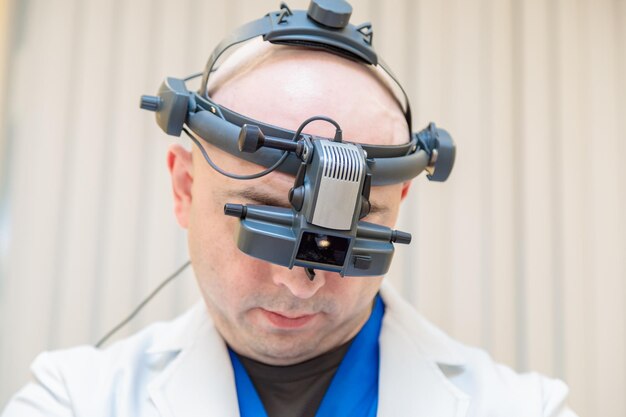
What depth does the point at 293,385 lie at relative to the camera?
1.10 m

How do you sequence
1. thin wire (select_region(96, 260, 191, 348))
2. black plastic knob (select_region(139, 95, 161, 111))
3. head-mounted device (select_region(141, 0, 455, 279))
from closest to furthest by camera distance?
head-mounted device (select_region(141, 0, 455, 279)) → black plastic knob (select_region(139, 95, 161, 111)) → thin wire (select_region(96, 260, 191, 348))

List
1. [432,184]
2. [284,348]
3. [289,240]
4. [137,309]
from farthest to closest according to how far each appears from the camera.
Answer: [432,184] < [137,309] < [284,348] < [289,240]

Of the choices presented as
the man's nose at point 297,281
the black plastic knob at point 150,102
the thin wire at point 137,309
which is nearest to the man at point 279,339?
the man's nose at point 297,281

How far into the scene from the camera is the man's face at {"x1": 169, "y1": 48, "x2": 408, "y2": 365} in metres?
0.94

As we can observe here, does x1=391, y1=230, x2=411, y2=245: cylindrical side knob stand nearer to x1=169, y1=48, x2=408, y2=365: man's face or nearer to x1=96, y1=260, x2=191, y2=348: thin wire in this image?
x1=169, y1=48, x2=408, y2=365: man's face

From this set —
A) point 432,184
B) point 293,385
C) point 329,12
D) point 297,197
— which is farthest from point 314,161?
point 432,184

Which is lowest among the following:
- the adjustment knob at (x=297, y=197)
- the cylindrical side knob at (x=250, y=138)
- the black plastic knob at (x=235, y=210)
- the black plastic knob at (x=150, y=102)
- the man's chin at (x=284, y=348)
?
the man's chin at (x=284, y=348)

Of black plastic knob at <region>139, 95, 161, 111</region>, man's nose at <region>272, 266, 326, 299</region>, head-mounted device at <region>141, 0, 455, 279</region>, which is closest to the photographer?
head-mounted device at <region>141, 0, 455, 279</region>

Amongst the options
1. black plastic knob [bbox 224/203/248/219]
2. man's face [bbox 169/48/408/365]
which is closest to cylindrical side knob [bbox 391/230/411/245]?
man's face [bbox 169/48/408/365]

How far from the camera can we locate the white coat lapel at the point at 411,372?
1.10 meters

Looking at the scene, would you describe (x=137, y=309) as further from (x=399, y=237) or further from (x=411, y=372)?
(x=399, y=237)

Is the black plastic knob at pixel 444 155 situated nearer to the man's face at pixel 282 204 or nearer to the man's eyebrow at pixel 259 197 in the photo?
the man's face at pixel 282 204

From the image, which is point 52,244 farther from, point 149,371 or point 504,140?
point 504,140

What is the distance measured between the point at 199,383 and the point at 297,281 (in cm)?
34
